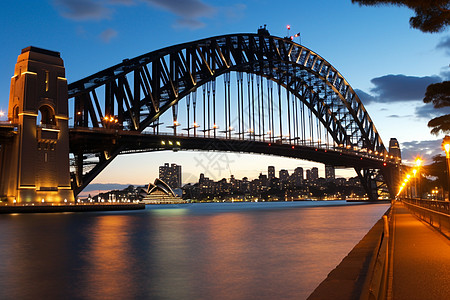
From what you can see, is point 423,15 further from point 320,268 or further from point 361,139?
point 361,139

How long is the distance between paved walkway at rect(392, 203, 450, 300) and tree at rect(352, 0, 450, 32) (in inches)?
258

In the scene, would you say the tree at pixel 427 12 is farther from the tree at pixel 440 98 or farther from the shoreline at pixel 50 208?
the shoreline at pixel 50 208

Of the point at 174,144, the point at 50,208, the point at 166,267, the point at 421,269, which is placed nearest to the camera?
the point at 421,269

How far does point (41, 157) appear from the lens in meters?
53.5

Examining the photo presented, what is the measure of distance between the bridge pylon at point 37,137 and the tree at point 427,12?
44.7 meters

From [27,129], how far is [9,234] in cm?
2687

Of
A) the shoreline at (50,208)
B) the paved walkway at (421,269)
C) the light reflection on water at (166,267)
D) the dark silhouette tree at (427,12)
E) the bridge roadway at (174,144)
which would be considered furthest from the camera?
the bridge roadway at (174,144)

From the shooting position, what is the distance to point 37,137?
5369 centimetres

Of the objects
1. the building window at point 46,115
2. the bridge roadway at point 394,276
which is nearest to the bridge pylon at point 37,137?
the building window at point 46,115

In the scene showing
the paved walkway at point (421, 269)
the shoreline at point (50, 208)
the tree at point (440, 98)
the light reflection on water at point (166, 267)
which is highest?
the tree at point (440, 98)

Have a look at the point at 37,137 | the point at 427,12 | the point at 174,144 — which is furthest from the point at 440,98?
the point at 174,144

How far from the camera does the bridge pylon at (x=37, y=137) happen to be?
51844mm

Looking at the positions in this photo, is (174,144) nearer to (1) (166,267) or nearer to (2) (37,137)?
(2) (37,137)

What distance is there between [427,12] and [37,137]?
46.5 metres
